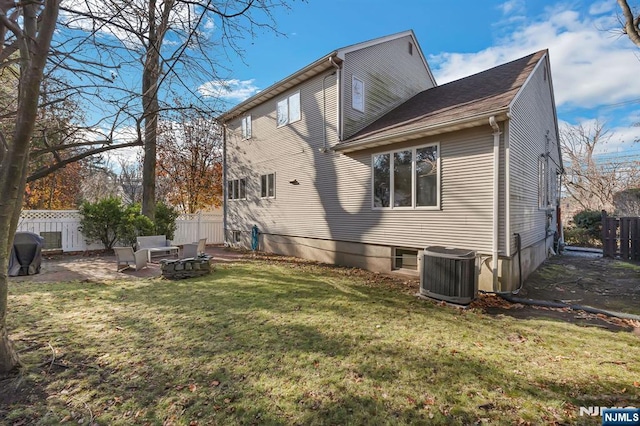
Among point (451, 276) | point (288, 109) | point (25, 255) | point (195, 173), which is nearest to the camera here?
point (451, 276)

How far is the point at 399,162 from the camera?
26.5 ft

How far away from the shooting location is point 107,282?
23.1 ft

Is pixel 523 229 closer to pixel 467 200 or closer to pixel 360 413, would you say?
pixel 467 200

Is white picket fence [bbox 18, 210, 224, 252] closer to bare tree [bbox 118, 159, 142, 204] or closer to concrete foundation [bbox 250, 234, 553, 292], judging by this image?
concrete foundation [bbox 250, 234, 553, 292]

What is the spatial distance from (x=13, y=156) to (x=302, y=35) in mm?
4706

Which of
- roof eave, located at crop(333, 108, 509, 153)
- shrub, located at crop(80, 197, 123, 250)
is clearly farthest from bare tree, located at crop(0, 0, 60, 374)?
shrub, located at crop(80, 197, 123, 250)

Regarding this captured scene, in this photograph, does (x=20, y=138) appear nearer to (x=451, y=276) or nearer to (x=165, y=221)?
(x=451, y=276)

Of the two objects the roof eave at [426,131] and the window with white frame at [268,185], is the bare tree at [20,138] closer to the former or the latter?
the roof eave at [426,131]

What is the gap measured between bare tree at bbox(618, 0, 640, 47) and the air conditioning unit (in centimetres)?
678

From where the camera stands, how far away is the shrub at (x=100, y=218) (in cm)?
1139

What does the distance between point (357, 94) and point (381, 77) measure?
1652mm

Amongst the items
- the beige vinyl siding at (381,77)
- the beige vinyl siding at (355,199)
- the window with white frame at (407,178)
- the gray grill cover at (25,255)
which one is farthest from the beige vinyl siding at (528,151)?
the gray grill cover at (25,255)

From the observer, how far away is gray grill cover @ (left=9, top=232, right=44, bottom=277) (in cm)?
757

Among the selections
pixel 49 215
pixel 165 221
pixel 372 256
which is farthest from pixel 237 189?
pixel 372 256
